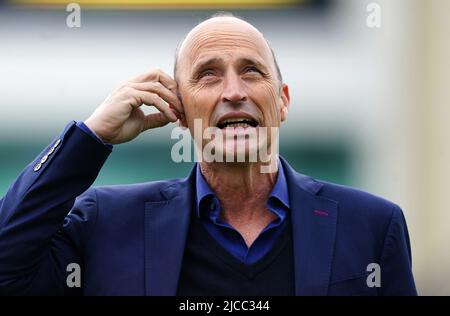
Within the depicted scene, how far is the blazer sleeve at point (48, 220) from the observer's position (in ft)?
6.81

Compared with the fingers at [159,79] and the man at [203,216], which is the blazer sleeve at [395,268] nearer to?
the man at [203,216]

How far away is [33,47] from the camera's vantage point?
4230 mm

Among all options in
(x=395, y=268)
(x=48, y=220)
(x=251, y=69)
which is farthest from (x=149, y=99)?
(x=395, y=268)

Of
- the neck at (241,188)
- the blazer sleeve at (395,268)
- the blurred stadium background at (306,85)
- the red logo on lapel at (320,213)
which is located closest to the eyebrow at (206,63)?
the neck at (241,188)

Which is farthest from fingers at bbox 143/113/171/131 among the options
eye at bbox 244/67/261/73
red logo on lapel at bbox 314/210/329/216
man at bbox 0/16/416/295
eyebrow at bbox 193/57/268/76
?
red logo on lapel at bbox 314/210/329/216

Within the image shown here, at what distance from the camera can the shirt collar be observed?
2.24m

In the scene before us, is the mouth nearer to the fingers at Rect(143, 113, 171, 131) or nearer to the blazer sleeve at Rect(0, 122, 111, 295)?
the fingers at Rect(143, 113, 171, 131)

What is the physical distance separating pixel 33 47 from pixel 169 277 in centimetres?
248

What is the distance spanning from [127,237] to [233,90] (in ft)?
1.60

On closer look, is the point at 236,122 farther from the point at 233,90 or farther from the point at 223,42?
the point at 223,42

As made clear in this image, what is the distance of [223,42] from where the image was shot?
2.32 m

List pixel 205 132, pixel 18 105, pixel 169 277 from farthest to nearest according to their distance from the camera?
pixel 18 105, pixel 205 132, pixel 169 277

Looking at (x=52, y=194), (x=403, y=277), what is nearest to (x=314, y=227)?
(x=403, y=277)
